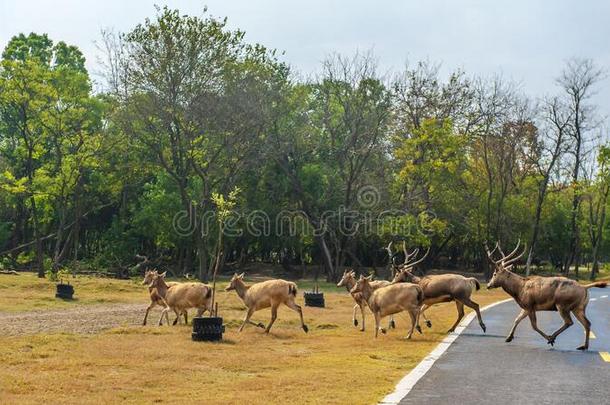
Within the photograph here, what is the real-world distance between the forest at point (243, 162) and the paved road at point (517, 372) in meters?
28.1

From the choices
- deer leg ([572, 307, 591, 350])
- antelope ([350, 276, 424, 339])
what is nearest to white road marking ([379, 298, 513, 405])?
antelope ([350, 276, 424, 339])

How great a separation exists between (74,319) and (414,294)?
9.81 meters

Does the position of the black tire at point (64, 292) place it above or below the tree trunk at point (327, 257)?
below

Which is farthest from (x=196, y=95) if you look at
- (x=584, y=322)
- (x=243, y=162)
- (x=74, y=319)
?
(x=584, y=322)

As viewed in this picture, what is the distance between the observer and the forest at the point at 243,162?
145 feet

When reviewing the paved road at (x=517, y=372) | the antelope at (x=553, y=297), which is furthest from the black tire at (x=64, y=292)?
the antelope at (x=553, y=297)

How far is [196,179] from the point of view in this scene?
55.5m

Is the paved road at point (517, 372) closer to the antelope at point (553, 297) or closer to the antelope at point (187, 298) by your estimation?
the antelope at point (553, 297)

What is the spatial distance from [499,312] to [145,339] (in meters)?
14.9

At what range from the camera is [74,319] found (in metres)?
22.5

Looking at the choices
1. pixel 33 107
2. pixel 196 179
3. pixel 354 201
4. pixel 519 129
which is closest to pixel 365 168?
pixel 354 201

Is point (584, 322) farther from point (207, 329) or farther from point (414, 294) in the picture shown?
point (207, 329)

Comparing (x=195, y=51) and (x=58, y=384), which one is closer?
(x=58, y=384)

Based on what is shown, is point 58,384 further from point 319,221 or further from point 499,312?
point 319,221
